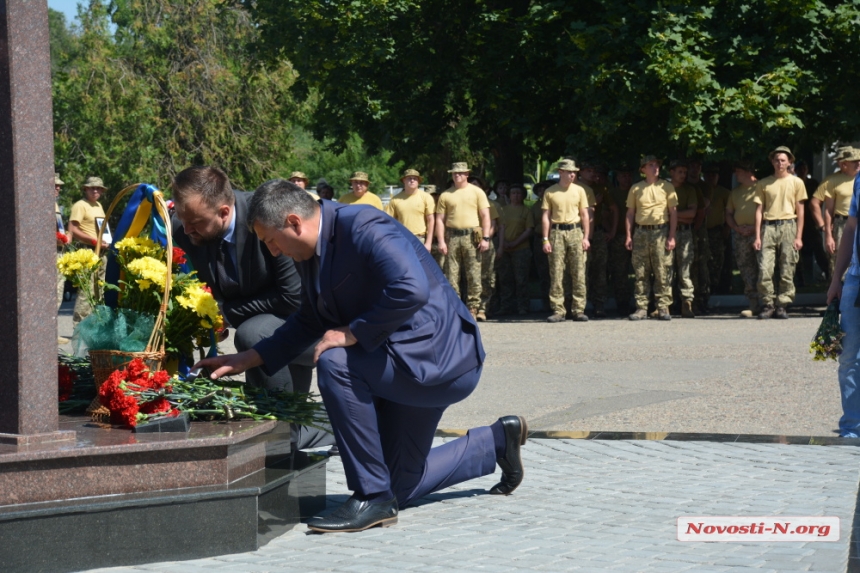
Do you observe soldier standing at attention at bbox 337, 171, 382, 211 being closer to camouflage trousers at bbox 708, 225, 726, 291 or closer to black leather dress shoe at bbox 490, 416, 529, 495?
camouflage trousers at bbox 708, 225, 726, 291

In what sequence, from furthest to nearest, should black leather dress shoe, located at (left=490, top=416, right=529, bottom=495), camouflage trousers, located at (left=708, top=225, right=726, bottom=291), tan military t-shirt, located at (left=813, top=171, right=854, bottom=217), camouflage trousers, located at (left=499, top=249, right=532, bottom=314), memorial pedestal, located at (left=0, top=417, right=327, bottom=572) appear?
camouflage trousers, located at (left=499, top=249, right=532, bottom=314), camouflage trousers, located at (left=708, top=225, right=726, bottom=291), tan military t-shirt, located at (left=813, top=171, right=854, bottom=217), black leather dress shoe, located at (left=490, top=416, right=529, bottom=495), memorial pedestal, located at (left=0, top=417, right=327, bottom=572)

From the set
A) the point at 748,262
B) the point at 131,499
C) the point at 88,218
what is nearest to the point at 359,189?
the point at 88,218

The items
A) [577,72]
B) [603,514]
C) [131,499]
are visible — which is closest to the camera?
[131,499]

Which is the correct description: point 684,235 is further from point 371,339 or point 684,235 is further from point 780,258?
point 371,339

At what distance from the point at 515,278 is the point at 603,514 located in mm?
12860

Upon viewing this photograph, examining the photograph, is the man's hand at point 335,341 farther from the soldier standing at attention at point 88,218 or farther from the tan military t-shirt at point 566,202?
the soldier standing at attention at point 88,218

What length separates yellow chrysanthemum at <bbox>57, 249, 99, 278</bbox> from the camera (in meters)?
5.71

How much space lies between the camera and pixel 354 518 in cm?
522

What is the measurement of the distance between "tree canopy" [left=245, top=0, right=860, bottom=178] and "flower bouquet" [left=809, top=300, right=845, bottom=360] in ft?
27.7

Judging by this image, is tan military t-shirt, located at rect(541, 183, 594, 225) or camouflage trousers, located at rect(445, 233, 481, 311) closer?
tan military t-shirt, located at rect(541, 183, 594, 225)

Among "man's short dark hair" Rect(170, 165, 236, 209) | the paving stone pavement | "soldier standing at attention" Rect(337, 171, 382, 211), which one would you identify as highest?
"soldier standing at attention" Rect(337, 171, 382, 211)

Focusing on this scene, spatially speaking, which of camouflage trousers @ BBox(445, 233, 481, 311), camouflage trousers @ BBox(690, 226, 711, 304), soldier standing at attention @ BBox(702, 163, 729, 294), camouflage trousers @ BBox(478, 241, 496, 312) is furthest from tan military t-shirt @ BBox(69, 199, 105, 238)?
soldier standing at attention @ BBox(702, 163, 729, 294)

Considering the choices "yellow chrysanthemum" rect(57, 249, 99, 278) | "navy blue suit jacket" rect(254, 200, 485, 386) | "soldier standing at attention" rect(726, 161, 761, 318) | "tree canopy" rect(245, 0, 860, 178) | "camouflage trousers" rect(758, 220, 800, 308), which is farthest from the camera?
"soldier standing at attention" rect(726, 161, 761, 318)

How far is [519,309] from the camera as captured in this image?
18.3 m
